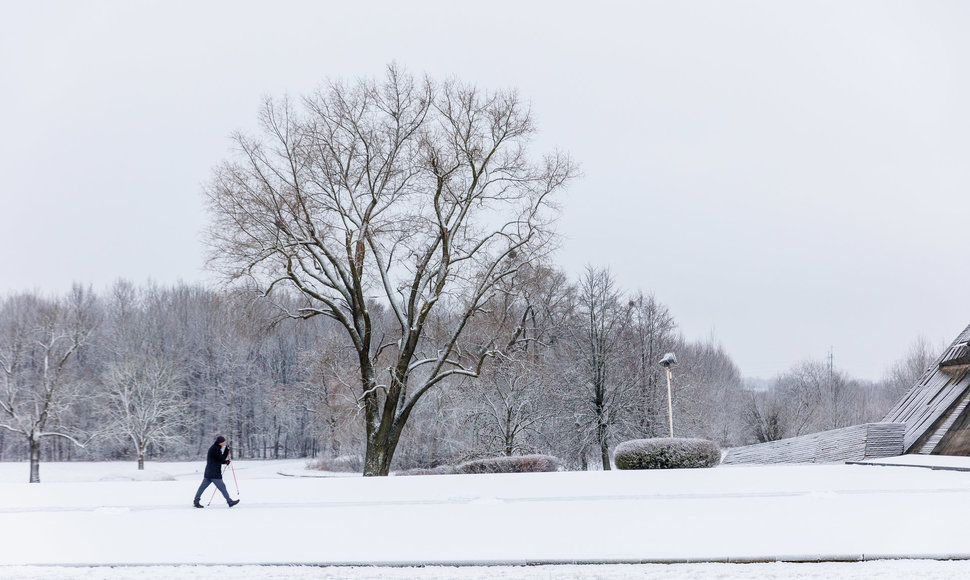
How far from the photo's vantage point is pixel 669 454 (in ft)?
57.4

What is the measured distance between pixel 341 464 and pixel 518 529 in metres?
43.0

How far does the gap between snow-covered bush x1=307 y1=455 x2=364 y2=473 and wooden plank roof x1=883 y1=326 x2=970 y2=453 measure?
118ft

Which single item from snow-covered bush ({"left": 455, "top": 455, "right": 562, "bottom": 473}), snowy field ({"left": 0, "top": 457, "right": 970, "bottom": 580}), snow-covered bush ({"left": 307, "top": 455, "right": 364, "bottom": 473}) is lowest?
snow-covered bush ({"left": 307, "top": 455, "right": 364, "bottom": 473})

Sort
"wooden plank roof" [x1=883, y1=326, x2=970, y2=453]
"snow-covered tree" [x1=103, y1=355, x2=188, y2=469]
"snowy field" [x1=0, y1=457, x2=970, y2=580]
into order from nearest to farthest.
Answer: "snowy field" [x1=0, y1=457, x2=970, y2=580] < "wooden plank roof" [x1=883, y1=326, x2=970, y2=453] < "snow-covered tree" [x1=103, y1=355, x2=188, y2=469]

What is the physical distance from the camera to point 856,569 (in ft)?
23.6

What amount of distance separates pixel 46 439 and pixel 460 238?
5405 centimetres

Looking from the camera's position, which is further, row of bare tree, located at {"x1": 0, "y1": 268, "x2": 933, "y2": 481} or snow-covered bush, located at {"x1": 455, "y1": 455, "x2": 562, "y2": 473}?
row of bare tree, located at {"x1": 0, "y1": 268, "x2": 933, "y2": 481}

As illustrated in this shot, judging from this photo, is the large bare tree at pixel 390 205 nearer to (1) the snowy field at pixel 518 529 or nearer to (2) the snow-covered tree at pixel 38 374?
(1) the snowy field at pixel 518 529

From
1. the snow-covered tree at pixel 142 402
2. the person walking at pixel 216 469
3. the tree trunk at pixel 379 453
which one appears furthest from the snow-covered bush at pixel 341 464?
the person walking at pixel 216 469

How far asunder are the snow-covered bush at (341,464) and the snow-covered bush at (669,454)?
32666mm

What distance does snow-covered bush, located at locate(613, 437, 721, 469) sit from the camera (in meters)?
17.5

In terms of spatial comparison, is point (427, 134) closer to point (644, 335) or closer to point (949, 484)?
point (949, 484)

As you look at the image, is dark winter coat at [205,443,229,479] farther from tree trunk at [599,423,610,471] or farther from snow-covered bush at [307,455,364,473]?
snow-covered bush at [307,455,364,473]

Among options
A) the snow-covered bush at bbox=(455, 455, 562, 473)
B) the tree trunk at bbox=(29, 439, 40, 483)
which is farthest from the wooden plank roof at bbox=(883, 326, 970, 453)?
the tree trunk at bbox=(29, 439, 40, 483)
